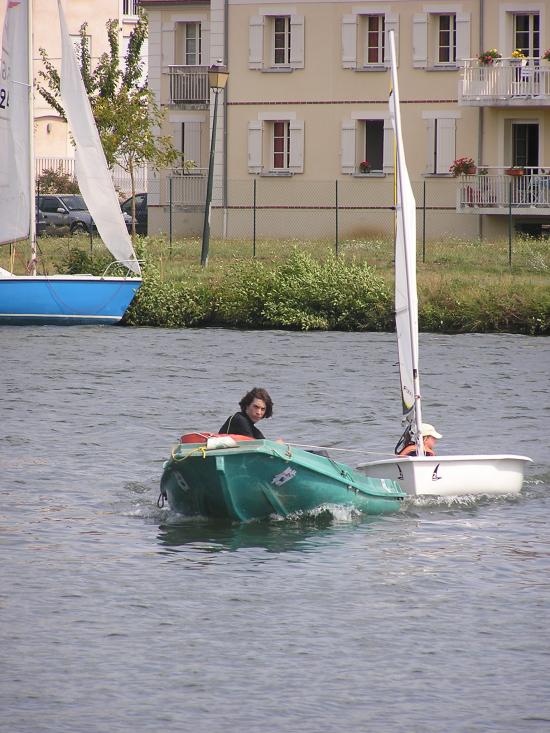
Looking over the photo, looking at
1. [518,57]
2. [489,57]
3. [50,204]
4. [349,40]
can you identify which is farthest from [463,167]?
[50,204]

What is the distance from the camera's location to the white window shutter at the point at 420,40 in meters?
46.5

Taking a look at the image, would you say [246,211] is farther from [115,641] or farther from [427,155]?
[115,641]

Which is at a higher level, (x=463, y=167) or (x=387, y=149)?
(x=387, y=149)

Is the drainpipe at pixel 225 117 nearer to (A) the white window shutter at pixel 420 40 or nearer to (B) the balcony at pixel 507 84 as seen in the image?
(A) the white window shutter at pixel 420 40

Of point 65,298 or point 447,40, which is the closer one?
point 65,298

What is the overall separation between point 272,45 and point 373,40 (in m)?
3.22

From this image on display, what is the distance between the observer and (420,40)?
4662 cm

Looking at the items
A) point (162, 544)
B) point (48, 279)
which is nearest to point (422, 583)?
point (162, 544)

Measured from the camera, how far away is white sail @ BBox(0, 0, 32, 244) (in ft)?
113

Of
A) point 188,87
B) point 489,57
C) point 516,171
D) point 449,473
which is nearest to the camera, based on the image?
point 449,473

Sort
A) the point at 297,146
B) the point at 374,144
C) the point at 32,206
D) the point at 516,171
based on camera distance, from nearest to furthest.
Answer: the point at 32,206
the point at 516,171
the point at 297,146
the point at 374,144

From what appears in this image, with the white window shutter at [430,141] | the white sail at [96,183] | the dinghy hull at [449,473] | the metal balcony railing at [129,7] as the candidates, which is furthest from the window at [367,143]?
the dinghy hull at [449,473]

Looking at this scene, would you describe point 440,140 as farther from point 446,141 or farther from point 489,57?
point 489,57

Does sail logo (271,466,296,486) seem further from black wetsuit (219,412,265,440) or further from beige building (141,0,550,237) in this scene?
beige building (141,0,550,237)
